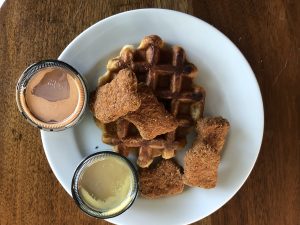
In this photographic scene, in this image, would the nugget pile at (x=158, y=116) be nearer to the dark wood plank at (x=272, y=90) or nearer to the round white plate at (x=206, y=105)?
the round white plate at (x=206, y=105)

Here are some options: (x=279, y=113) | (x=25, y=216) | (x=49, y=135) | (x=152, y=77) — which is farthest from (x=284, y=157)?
(x=25, y=216)

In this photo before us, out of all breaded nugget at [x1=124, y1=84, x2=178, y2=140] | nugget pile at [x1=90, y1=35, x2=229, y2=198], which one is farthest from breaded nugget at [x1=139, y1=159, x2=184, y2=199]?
breaded nugget at [x1=124, y1=84, x2=178, y2=140]

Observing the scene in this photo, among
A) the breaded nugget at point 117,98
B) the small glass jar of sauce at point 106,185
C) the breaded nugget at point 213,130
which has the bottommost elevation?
the small glass jar of sauce at point 106,185

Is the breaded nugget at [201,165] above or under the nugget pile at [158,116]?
under

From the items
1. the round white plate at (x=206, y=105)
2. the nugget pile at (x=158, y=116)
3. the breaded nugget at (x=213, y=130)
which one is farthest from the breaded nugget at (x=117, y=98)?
the breaded nugget at (x=213, y=130)

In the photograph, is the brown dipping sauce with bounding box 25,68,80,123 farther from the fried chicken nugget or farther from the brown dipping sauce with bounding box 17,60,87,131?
→ the fried chicken nugget

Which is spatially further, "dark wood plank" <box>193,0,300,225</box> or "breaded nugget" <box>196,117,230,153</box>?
"dark wood plank" <box>193,0,300,225</box>
